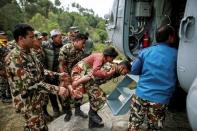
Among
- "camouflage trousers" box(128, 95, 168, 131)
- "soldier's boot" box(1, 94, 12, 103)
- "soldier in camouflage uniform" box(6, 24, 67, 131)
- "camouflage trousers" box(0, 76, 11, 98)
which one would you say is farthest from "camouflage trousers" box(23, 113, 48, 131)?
"camouflage trousers" box(0, 76, 11, 98)

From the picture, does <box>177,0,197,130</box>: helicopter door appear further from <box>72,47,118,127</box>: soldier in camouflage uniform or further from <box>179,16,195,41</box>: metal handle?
<box>72,47,118,127</box>: soldier in camouflage uniform

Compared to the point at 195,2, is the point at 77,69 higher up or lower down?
lower down

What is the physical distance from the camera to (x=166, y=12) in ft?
17.4

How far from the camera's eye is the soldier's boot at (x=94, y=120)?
5.16m

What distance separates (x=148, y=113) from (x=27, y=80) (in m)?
1.42

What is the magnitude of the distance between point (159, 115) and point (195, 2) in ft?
4.62

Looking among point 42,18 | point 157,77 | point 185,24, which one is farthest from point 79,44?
point 42,18

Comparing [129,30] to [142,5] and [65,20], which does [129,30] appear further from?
[65,20]

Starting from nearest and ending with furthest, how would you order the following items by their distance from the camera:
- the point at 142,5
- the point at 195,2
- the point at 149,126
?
1. the point at 195,2
2. the point at 149,126
3. the point at 142,5

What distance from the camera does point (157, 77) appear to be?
354 centimetres

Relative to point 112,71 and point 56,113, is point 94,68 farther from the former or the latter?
point 56,113

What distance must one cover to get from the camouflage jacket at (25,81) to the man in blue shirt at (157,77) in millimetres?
989

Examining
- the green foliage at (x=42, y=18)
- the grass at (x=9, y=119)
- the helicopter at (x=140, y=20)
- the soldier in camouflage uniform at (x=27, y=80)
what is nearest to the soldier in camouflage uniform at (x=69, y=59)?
the helicopter at (x=140, y=20)

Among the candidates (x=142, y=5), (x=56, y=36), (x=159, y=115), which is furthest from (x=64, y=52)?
(x=159, y=115)
